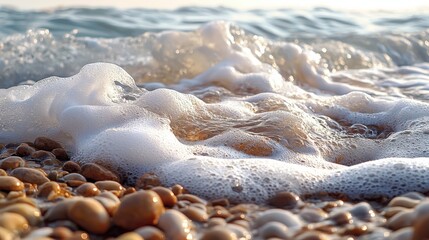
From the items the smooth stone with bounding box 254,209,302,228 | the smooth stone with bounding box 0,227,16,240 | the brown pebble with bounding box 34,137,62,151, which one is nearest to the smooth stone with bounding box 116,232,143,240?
the smooth stone with bounding box 0,227,16,240

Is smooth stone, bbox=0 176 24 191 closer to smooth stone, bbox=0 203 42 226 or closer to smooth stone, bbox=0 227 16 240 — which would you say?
smooth stone, bbox=0 203 42 226

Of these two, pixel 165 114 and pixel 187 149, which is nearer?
pixel 187 149

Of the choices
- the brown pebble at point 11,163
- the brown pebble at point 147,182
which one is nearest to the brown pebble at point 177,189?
the brown pebble at point 147,182

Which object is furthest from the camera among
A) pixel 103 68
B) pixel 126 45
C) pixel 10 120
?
pixel 126 45

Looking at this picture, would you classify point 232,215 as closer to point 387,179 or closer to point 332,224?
point 332,224

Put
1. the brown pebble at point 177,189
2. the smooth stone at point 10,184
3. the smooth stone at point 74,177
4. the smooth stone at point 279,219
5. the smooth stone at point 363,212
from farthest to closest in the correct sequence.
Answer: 1. the smooth stone at point 74,177
2. the brown pebble at point 177,189
3. the smooth stone at point 10,184
4. the smooth stone at point 363,212
5. the smooth stone at point 279,219

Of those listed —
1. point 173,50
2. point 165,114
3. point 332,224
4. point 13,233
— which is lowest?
point 13,233

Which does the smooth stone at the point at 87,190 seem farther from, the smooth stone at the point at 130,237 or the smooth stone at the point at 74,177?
the smooth stone at the point at 130,237

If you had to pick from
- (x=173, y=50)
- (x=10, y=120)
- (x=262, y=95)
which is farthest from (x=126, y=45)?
(x=10, y=120)
